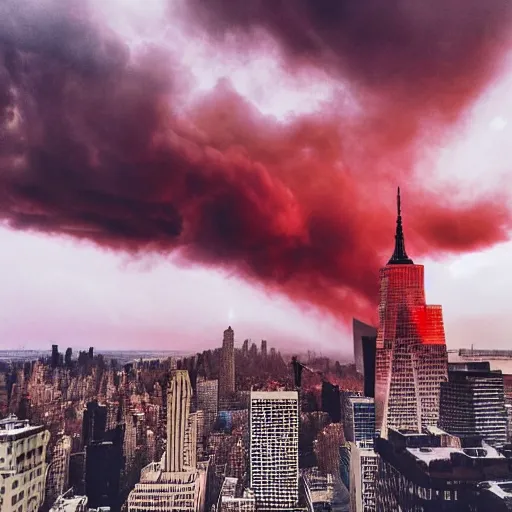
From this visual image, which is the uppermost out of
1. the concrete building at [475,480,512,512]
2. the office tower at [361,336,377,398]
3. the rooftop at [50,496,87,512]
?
the office tower at [361,336,377,398]

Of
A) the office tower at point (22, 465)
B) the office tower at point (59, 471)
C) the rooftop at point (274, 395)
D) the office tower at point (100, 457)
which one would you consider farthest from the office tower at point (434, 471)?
the office tower at point (22, 465)

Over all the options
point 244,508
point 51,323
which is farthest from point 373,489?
point 51,323

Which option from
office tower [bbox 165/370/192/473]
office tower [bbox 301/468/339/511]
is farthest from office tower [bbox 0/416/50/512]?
office tower [bbox 301/468/339/511]

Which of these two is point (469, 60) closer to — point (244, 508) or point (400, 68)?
point (400, 68)

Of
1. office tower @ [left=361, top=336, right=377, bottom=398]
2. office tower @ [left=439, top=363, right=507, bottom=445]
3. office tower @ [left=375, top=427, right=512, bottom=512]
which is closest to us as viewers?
office tower @ [left=375, top=427, right=512, bottom=512]

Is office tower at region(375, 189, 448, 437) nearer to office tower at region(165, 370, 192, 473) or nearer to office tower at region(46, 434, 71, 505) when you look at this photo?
office tower at region(165, 370, 192, 473)

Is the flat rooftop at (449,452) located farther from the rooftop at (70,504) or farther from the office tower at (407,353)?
the rooftop at (70,504)
